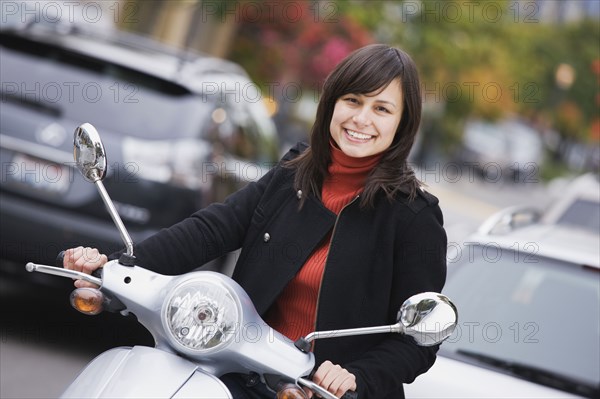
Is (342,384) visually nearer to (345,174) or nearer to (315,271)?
(315,271)

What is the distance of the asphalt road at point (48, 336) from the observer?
5.43 m

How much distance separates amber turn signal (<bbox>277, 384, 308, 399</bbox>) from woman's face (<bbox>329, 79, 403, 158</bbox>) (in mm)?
786

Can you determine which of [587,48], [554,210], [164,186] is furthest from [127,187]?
[587,48]

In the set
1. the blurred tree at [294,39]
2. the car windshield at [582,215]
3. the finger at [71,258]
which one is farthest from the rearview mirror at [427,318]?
the blurred tree at [294,39]

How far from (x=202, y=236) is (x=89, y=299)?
48 cm

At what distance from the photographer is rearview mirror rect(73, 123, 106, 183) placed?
110 inches

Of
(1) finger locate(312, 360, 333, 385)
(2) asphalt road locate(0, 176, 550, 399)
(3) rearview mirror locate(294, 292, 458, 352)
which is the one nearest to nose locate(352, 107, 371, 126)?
(3) rearview mirror locate(294, 292, 458, 352)

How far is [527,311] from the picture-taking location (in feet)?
14.8

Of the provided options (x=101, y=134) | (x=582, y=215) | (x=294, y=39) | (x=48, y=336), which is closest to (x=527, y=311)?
(x=101, y=134)

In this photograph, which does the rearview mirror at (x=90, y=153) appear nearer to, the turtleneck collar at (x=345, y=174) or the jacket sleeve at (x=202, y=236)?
the jacket sleeve at (x=202, y=236)

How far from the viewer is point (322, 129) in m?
3.20

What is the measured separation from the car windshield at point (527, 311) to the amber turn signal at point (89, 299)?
6.26 ft

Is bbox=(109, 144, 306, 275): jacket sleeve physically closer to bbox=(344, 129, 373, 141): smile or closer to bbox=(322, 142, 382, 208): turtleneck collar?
bbox=(322, 142, 382, 208): turtleneck collar

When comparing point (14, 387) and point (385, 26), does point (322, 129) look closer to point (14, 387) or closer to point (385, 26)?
point (14, 387)
